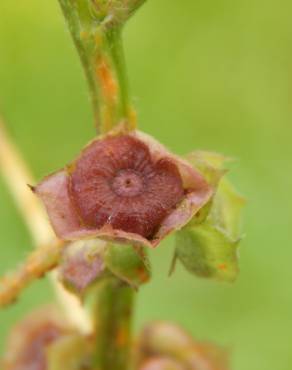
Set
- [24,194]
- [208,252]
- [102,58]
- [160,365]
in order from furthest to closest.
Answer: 1. [24,194]
2. [160,365]
3. [208,252]
4. [102,58]

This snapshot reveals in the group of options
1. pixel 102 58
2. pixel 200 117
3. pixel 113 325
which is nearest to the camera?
pixel 102 58

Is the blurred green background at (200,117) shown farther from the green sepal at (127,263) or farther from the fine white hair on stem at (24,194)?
the green sepal at (127,263)

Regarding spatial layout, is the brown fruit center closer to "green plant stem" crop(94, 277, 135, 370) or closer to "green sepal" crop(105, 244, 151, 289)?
"green sepal" crop(105, 244, 151, 289)

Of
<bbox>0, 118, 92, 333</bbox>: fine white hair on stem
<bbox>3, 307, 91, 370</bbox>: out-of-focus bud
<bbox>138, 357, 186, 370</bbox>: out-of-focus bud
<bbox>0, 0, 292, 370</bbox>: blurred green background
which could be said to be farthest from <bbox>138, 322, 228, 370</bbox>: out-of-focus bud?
<bbox>0, 0, 292, 370</bbox>: blurred green background

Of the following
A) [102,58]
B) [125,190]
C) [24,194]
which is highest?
[102,58]

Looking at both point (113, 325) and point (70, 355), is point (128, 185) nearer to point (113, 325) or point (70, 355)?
point (113, 325)

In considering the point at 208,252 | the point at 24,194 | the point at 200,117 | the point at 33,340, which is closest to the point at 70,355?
the point at 33,340
